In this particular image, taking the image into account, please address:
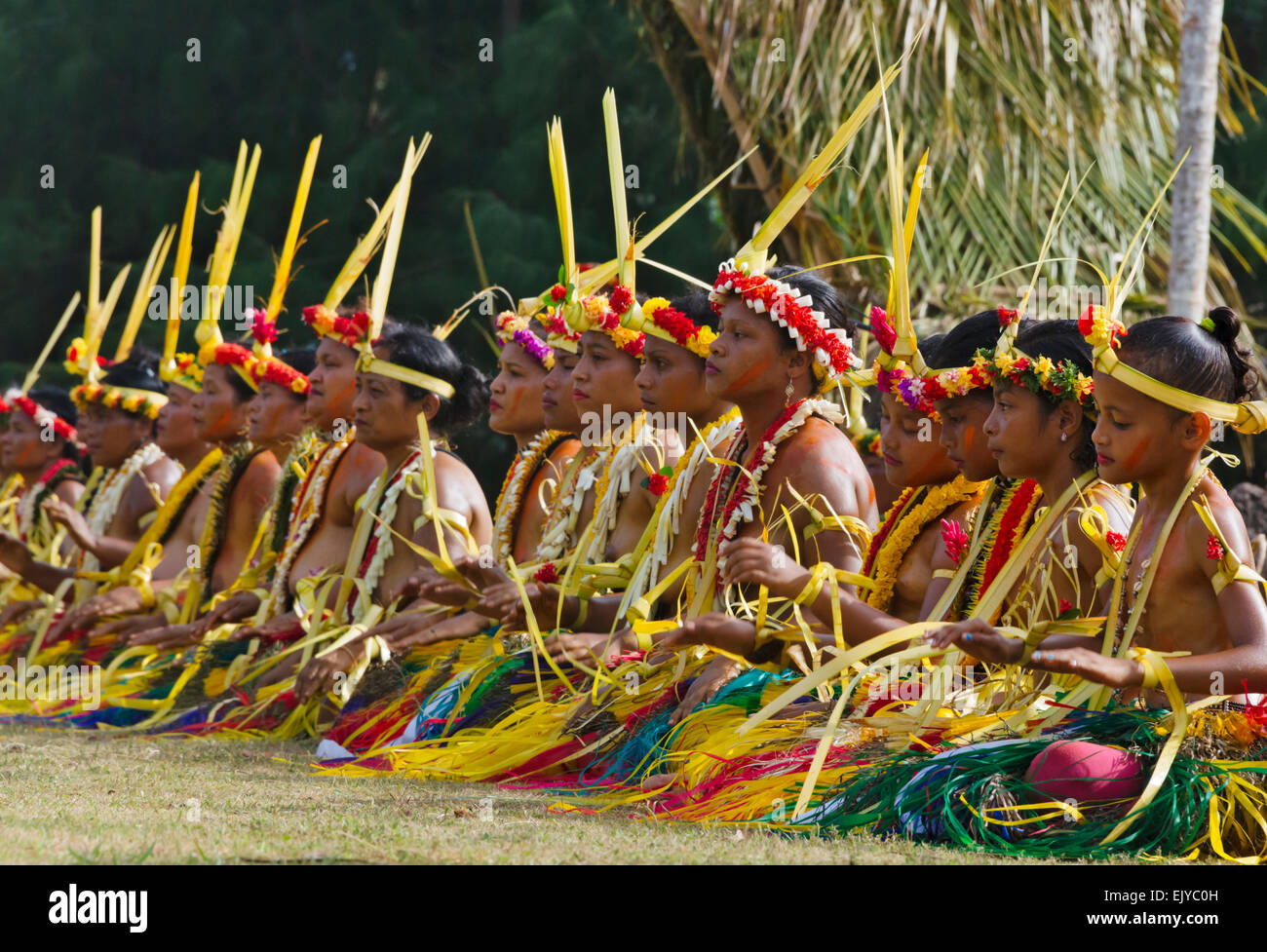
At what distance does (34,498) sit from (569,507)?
468cm

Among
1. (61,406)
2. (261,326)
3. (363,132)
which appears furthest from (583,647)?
(363,132)

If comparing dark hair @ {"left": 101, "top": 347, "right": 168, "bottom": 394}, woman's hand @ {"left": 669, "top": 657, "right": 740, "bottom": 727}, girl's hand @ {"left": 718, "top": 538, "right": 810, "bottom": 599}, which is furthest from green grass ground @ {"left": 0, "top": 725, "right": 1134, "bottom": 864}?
dark hair @ {"left": 101, "top": 347, "right": 168, "bottom": 394}

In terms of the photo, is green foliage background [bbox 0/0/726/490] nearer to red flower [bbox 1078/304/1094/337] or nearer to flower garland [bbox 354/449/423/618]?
flower garland [bbox 354/449/423/618]

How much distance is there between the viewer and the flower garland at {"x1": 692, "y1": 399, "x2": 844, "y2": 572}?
4.50m

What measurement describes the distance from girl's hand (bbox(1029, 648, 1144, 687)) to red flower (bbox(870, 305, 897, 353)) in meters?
1.41

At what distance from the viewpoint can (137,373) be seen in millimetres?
8312

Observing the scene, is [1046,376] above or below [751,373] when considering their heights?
above

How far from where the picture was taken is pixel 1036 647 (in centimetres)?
334

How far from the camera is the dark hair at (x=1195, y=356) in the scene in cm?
339

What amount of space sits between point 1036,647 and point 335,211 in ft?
31.3

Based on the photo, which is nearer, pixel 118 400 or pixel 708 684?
pixel 708 684

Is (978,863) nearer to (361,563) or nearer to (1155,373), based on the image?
(1155,373)

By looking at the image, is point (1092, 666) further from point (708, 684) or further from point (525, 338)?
point (525, 338)

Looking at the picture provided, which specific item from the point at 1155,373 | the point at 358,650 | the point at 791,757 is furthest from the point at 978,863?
the point at 358,650
